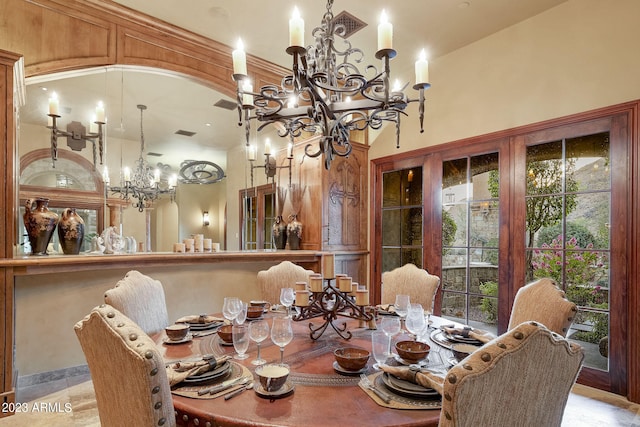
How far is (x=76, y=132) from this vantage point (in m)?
2.97

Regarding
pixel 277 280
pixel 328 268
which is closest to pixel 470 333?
pixel 328 268

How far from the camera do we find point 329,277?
5.64 feet

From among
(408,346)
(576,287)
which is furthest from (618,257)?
(408,346)

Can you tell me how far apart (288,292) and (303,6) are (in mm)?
2375

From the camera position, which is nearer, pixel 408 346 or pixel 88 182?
pixel 408 346

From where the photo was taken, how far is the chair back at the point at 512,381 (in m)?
0.75

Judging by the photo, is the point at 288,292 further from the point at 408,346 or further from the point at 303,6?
the point at 303,6

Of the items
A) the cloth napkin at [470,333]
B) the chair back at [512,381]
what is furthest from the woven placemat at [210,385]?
the cloth napkin at [470,333]

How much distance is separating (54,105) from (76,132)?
262 mm

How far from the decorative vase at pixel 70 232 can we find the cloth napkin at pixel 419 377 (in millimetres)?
2579

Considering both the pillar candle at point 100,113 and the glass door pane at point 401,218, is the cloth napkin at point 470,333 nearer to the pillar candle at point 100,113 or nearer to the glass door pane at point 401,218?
the glass door pane at point 401,218

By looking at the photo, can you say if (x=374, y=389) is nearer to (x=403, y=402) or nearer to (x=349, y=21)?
(x=403, y=402)

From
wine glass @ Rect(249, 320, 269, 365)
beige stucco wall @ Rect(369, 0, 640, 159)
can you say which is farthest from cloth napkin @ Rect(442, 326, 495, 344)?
beige stucco wall @ Rect(369, 0, 640, 159)

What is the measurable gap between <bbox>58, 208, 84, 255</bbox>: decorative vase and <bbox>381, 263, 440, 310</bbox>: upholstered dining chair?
243 centimetres
